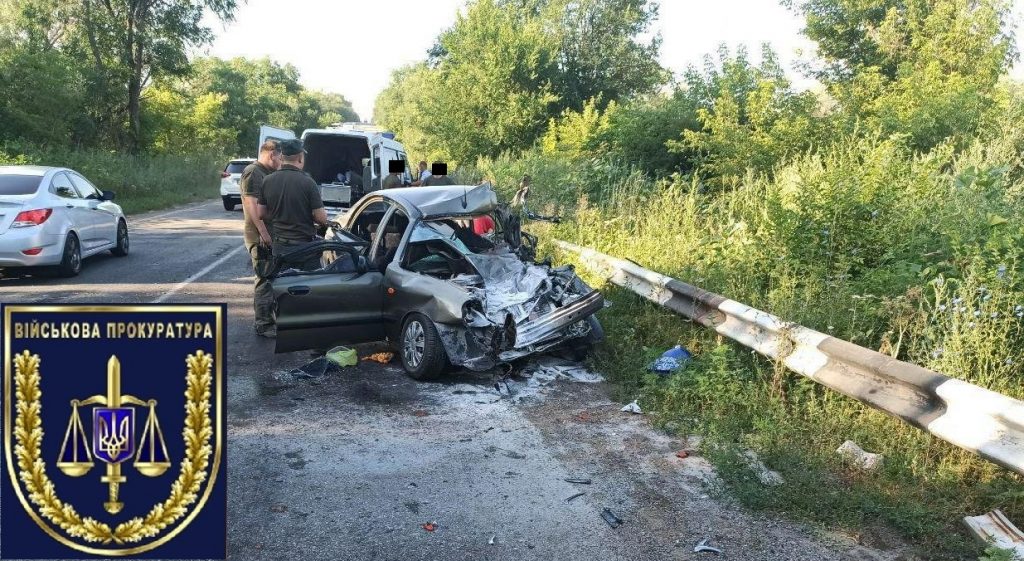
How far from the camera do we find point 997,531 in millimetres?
3432

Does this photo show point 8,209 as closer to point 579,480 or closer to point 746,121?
point 579,480

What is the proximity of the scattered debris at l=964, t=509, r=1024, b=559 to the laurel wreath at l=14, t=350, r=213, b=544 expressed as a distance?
3.42 meters

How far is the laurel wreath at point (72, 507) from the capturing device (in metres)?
2.83

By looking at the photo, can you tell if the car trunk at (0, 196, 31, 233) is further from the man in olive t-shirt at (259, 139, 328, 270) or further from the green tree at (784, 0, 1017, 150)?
the green tree at (784, 0, 1017, 150)

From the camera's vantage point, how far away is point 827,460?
14.7 feet

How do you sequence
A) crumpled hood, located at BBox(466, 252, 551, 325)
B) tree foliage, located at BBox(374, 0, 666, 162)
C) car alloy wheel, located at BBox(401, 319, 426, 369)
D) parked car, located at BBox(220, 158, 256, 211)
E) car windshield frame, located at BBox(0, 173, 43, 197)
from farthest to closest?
tree foliage, located at BBox(374, 0, 666, 162), parked car, located at BBox(220, 158, 256, 211), car windshield frame, located at BBox(0, 173, 43, 197), crumpled hood, located at BBox(466, 252, 551, 325), car alloy wheel, located at BBox(401, 319, 426, 369)

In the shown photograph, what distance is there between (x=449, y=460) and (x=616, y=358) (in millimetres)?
2608

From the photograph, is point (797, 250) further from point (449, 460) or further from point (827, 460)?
point (449, 460)

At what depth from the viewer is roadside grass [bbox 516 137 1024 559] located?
4.00 meters

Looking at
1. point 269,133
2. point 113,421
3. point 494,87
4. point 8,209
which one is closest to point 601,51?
point 494,87

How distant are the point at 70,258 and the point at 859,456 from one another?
10082 mm

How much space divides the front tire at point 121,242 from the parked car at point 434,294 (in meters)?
6.49

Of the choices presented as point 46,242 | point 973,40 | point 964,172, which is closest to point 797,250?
point 964,172

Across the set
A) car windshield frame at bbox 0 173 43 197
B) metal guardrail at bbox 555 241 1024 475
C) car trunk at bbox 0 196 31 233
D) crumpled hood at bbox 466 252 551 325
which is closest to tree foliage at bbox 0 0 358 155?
car windshield frame at bbox 0 173 43 197
